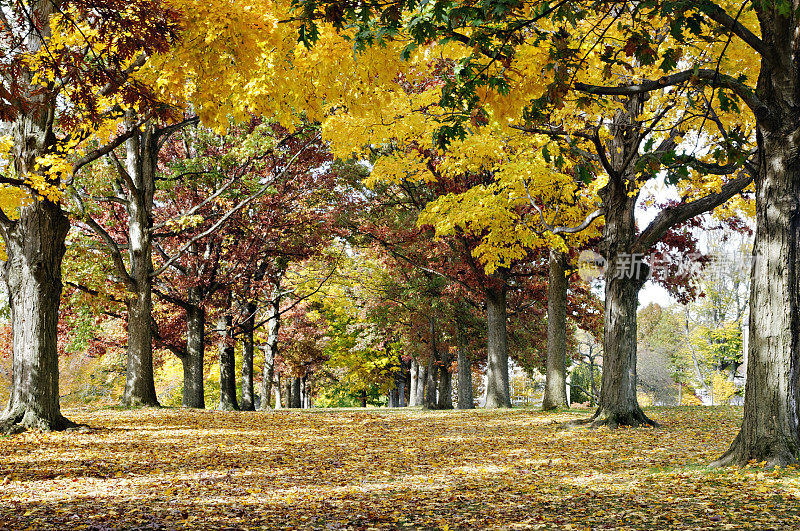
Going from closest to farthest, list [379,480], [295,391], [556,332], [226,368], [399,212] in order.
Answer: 1. [379,480]
2. [556,332]
3. [226,368]
4. [399,212]
5. [295,391]

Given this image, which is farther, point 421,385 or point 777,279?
point 421,385

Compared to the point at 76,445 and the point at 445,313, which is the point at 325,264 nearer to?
the point at 445,313

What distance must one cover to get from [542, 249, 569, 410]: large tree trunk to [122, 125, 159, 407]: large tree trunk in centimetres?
975

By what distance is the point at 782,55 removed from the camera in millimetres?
6695

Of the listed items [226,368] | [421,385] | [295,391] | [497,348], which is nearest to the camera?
[497,348]

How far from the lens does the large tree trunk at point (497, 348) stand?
18.9m

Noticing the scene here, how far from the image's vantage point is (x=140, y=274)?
48.6 feet

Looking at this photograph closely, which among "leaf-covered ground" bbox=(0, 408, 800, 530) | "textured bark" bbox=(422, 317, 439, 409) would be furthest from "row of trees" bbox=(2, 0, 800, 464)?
"textured bark" bbox=(422, 317, 439, 409)

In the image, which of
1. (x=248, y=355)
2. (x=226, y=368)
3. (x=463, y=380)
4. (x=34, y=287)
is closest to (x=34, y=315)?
(x=34, y=287)

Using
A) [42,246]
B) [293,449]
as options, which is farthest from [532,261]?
[42,246]

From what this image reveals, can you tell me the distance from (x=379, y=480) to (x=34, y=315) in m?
6.21

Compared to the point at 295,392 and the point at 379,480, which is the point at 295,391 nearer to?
the point at 295,392

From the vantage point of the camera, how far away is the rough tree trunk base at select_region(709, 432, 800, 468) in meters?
6.54

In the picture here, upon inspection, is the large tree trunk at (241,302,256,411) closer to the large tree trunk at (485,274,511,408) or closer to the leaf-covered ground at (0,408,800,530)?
the large tree trunk at (485,274,511,408)
